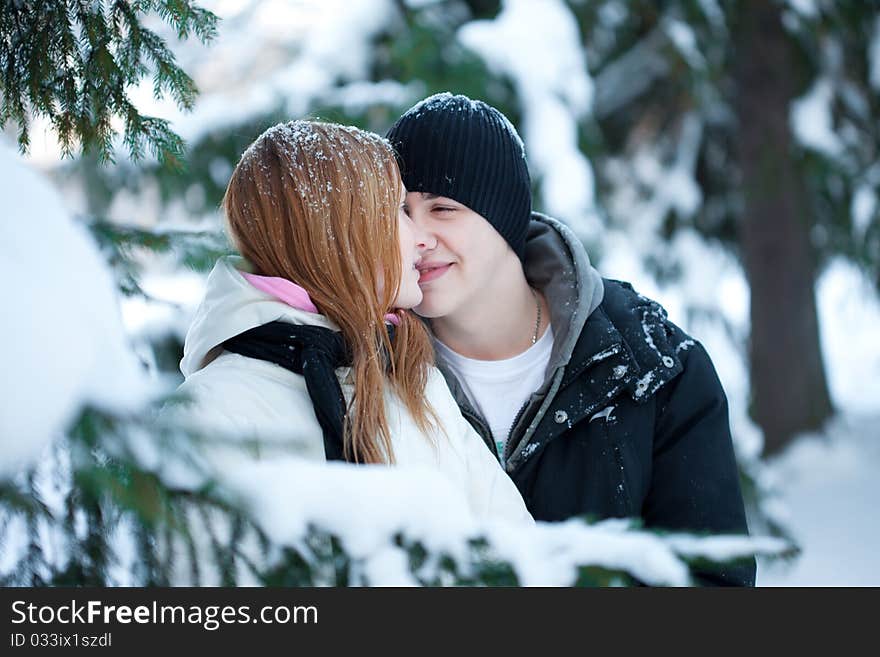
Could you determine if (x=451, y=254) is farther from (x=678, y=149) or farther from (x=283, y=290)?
(x=678, y=149)

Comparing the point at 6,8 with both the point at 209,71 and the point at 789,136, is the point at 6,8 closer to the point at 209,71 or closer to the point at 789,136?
the point at 209,71


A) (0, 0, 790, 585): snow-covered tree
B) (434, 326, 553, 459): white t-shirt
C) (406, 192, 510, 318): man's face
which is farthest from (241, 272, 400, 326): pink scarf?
(434, 326, 553, 459): white t-shirt

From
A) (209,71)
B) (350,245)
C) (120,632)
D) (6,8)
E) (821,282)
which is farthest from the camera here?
(821,282)

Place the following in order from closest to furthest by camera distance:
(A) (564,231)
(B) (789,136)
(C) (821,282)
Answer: (A) (564,231) → (B) (789,136) → (C) (821,282)

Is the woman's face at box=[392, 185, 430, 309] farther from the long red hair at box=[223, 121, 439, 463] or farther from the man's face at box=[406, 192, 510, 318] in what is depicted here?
the man's face at box=[406, 192, 510, 318]

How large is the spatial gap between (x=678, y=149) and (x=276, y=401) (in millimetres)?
6361

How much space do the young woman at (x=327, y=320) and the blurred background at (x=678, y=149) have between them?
1717 mm

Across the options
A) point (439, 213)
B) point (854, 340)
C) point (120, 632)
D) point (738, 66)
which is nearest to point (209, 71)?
point (439, 213)

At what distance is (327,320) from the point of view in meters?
1.88

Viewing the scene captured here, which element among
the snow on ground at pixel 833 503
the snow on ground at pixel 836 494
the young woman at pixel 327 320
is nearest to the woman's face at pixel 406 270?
the young woman at pixel 327 320

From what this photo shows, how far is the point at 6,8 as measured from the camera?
4.88 ft

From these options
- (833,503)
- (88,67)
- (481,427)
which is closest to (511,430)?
(481,427)

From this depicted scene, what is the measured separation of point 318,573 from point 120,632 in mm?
279

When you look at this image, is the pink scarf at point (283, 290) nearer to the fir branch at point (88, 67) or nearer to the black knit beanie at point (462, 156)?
the fir branch at point (88, 67)
